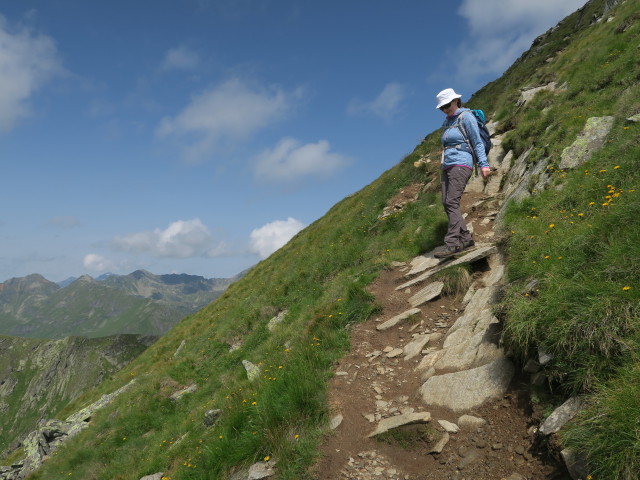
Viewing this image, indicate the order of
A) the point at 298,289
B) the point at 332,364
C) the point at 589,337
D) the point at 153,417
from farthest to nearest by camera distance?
the point at 298,289 < the point at 153,417 < the point at 332,364 < the point at 589,337

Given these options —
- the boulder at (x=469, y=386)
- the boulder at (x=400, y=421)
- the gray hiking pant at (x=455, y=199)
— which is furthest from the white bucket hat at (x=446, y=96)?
the boulder at (x=400, y=421)

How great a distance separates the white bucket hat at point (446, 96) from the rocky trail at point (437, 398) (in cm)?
397

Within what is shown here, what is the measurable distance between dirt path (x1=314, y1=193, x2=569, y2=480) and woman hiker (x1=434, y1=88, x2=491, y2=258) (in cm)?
363

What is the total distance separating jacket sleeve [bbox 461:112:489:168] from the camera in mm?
9438

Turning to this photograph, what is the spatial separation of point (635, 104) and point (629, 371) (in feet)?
32.6

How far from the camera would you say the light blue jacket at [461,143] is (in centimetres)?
948

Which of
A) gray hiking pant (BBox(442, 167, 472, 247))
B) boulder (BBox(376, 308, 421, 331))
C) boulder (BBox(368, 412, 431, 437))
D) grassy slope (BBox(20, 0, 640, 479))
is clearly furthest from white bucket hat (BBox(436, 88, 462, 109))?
boulder (BBox(368, 412, 431, 437))

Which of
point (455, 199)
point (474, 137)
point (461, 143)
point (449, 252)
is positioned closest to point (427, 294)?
point (449, 252)

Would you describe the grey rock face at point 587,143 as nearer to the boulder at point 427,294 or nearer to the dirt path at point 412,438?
the boulder at point 427,294

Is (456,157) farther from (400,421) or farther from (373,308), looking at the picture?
(400,421)

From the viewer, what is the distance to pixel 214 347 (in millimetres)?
17172

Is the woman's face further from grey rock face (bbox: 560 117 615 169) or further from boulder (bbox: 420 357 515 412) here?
boulder (bbox: 420 357 515 412)

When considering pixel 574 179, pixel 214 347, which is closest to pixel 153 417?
pixel 214 347

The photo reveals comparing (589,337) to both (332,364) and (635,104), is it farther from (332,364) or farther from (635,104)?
(635,104)
